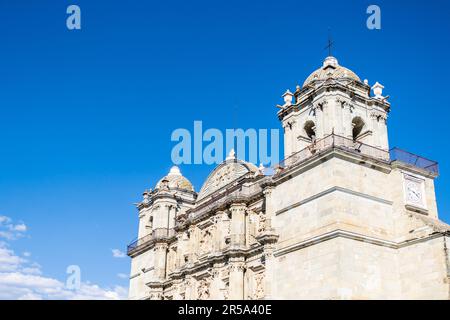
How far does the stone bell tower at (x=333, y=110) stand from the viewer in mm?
28562

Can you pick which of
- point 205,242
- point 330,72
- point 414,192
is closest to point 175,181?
point 205,242

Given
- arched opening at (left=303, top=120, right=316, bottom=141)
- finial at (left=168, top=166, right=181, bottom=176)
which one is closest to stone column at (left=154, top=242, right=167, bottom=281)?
finial at (left=168, top=166, right=181, bottom=176)

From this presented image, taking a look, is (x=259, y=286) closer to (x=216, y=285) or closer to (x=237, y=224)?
(x=216, y=285)

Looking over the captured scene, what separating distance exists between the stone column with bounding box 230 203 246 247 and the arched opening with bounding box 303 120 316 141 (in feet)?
18.5

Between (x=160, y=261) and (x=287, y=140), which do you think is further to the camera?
(x=160, y=261)

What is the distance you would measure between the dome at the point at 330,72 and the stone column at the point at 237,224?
321 inches

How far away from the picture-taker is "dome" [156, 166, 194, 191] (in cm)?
4241

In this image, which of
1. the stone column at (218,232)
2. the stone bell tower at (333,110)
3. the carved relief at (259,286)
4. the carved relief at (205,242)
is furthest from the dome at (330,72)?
the carved relief at (205,242)

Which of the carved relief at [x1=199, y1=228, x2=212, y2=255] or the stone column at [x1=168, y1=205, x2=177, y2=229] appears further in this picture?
the stone column at [x1=168, y1=205, x2=177, y2=229]

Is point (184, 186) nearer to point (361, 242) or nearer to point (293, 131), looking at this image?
point (293, 131)

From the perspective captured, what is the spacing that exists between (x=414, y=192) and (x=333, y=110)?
5865 mm

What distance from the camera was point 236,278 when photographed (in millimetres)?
30281

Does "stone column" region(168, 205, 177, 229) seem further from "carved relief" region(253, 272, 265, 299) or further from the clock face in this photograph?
the clock face
